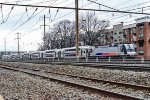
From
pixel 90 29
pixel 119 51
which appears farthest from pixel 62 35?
pixel 119 51

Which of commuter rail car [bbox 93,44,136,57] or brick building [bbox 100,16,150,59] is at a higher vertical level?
brick building [bbox 100,16,150,59]

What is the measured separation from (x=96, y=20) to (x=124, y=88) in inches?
3516

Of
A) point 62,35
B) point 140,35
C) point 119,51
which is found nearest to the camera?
point 119,51

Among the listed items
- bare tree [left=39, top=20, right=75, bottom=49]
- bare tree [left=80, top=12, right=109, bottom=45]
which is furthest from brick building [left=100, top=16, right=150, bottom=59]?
bare tree [left=39, top=20, right=75, bottom=49]

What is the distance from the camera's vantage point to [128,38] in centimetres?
9856

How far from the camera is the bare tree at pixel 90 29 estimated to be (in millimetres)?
98188

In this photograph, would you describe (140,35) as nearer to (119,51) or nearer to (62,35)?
(119,51)

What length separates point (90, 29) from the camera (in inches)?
3942

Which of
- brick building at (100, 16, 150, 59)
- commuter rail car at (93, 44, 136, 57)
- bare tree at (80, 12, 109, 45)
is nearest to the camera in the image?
commuter rail car at (93, 44, 136, 57)

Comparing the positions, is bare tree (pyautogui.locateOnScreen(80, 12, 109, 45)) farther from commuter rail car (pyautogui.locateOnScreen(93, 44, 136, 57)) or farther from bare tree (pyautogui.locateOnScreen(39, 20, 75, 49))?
commuter rail car (pyautogui.locateOnScreen(93, 44, 136, 57))

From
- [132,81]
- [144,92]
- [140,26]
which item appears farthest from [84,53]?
[144,92]

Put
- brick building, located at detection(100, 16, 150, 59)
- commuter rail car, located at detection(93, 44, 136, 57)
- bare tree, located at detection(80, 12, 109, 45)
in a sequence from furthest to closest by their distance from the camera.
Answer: bare tree, located at detection(80, 12, 109, 45)
brick building, located at detection(100, 16, 150, 59)
commuter rail car, located at detection(93, 44, 136, 57)

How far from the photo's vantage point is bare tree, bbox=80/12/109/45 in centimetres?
9819

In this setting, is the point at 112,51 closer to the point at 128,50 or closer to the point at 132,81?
the point at 128,50
